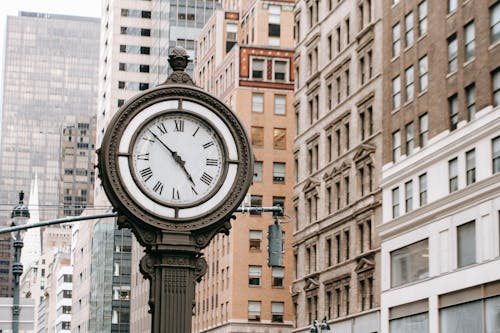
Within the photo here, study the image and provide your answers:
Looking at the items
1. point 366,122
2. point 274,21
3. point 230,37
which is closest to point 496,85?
point 366,122

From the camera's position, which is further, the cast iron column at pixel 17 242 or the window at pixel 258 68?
the window at pixel 258 68

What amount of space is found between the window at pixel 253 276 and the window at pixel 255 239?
5.77 feet

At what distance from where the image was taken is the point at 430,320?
5531 cm

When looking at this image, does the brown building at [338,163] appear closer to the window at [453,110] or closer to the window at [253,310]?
the window at [453,110]

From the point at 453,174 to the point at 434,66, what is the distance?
218 inches

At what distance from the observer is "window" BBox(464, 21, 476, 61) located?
Result: 5253cm

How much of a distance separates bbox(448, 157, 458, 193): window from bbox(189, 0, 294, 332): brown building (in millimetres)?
44813

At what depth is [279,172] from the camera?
10556 centimetres

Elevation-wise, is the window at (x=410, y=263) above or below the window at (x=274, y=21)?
below

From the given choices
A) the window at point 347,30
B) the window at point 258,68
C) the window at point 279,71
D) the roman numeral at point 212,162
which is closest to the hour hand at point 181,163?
the roman numeral at point 212,162

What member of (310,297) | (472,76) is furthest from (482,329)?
(310,297)

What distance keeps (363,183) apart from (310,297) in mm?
11510

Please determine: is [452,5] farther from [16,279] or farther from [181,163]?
[181,163]

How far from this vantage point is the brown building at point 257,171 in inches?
4013
